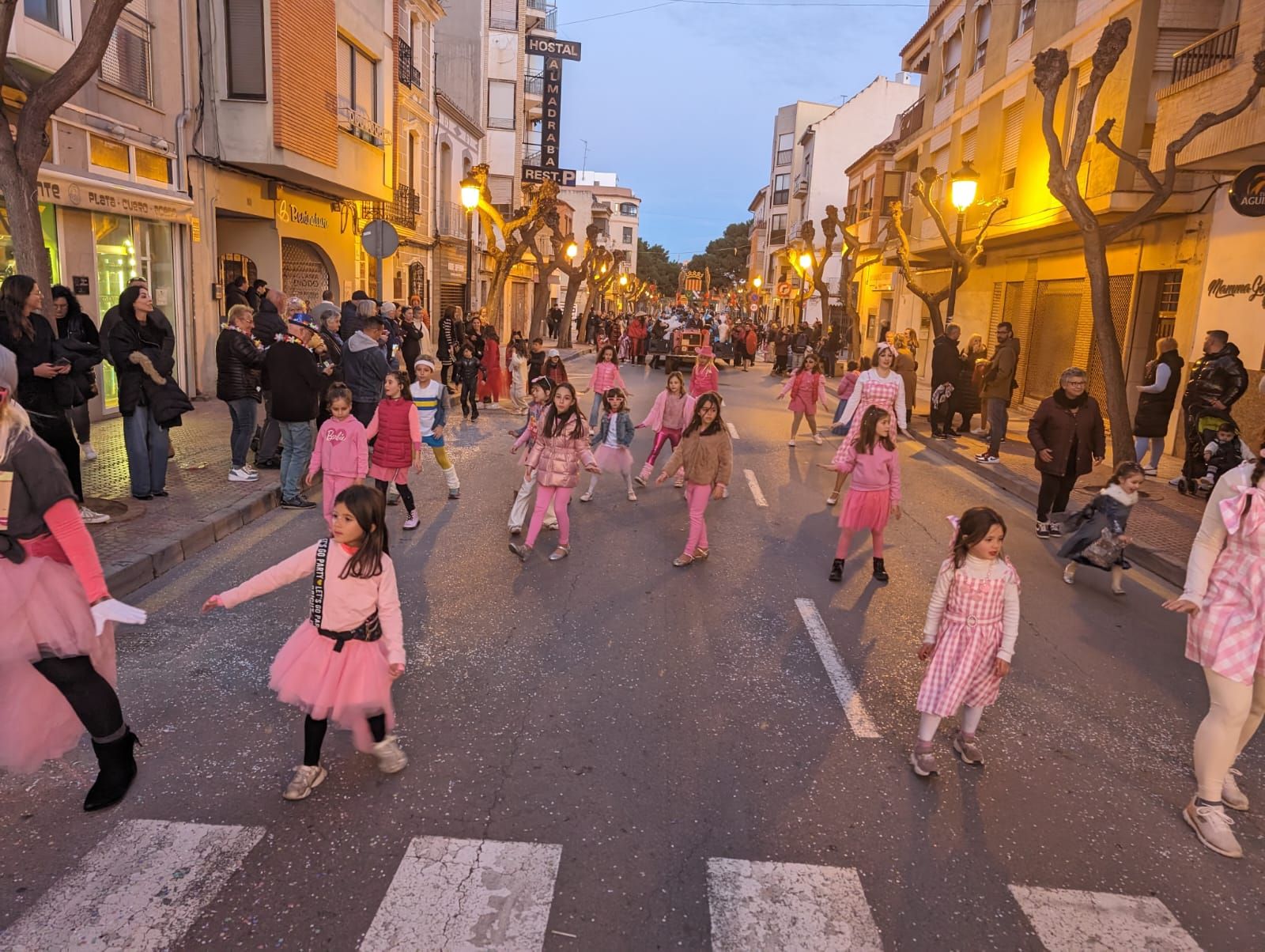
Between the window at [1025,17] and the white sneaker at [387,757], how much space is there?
2180cm

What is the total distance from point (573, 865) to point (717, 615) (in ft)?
10.0

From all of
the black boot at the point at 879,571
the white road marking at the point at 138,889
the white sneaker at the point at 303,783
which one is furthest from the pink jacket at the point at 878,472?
the white road marking at the point at 138,889

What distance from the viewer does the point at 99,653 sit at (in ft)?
11.9

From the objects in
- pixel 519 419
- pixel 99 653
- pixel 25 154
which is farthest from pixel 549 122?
pixel 99 653

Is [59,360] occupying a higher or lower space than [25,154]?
lower

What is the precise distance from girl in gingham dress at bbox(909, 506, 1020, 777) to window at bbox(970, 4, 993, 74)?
22.2 meters

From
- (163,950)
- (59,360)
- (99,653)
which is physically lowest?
(163,950)

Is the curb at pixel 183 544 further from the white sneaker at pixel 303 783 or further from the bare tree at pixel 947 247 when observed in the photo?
the bare tree at pixel 947 247

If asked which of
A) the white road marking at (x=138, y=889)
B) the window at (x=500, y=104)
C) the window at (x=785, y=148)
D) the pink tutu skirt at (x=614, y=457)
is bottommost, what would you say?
the white road marking at (x=138, y=889)

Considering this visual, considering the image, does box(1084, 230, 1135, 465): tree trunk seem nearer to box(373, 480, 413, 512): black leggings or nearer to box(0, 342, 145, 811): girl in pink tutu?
box(373, 480, 413, 512): black leggings

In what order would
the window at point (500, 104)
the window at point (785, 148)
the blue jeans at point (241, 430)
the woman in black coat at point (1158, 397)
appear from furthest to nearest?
the window at point (785, 148) → the window at point (500, 104) → the woman in black coat at point (1158, 397) → the blue jeans at point (241, 430)

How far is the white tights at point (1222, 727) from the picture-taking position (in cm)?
376

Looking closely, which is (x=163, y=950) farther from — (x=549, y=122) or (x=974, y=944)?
(x=549, y=122)

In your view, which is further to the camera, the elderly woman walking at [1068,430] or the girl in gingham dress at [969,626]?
the elderly woman walking at [1068,430]
